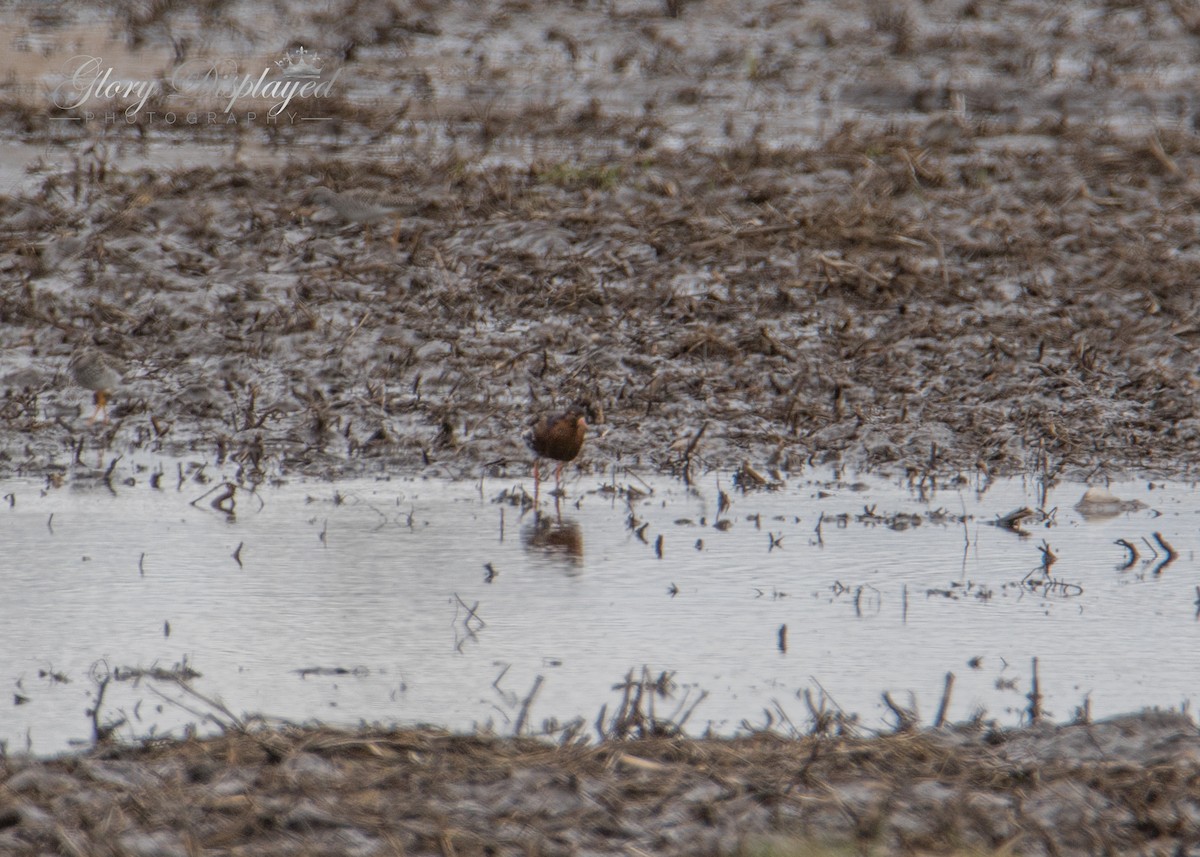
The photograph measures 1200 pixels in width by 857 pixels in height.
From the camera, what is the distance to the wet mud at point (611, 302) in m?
3.96

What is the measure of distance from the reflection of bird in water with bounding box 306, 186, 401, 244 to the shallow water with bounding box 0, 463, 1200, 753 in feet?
12.6

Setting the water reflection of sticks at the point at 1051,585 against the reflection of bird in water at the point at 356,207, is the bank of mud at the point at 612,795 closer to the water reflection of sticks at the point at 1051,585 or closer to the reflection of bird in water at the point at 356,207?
the water reflection of sticks at the point at 1051,585

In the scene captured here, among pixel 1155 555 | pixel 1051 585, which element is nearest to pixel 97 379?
pixel 1051 585

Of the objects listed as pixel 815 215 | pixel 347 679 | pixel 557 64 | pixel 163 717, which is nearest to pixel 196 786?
pixel 163 717

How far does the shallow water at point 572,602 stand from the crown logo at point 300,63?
786 centimetres

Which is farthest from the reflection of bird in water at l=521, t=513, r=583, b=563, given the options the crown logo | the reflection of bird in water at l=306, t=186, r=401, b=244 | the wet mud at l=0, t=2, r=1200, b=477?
the crown logo

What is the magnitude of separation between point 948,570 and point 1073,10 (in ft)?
38.2

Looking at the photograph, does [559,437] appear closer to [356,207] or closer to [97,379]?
[97,379]

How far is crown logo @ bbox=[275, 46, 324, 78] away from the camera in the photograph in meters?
14.9

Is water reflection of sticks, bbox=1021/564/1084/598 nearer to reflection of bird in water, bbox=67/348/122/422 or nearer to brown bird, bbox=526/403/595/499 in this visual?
brown bird, bbox=526/403/595/499

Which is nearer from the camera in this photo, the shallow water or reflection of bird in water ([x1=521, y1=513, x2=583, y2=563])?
the shallow water

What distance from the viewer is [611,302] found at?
10180 mm

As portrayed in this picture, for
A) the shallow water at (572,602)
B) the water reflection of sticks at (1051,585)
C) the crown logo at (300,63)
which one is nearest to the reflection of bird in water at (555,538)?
the shallow water at (572,602)

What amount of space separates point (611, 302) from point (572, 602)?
442cm
